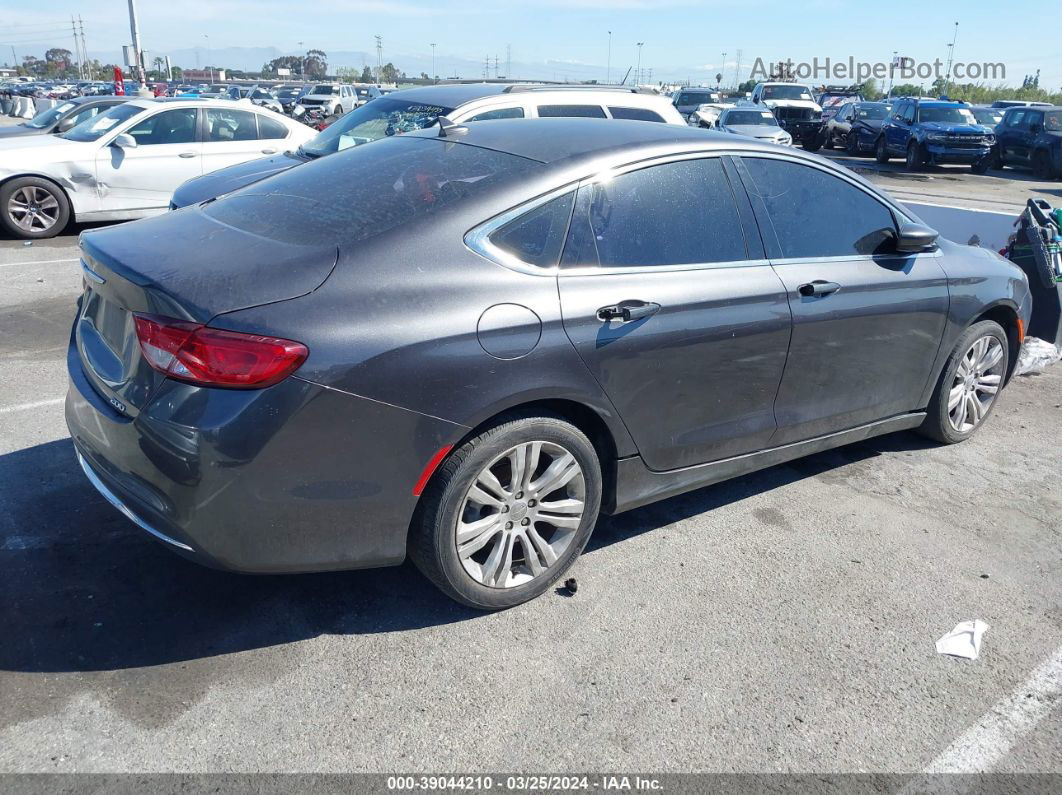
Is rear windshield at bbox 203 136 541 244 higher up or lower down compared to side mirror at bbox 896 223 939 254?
higher up

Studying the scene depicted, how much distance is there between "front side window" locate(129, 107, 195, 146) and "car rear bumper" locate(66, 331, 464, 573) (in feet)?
29.1

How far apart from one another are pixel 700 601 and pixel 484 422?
118cm

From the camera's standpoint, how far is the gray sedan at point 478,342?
2.75 meters

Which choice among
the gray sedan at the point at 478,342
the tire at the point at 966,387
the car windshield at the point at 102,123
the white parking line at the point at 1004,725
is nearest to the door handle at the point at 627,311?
the gray sedan at the point at 478,342

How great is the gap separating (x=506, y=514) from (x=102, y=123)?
997 centimetres

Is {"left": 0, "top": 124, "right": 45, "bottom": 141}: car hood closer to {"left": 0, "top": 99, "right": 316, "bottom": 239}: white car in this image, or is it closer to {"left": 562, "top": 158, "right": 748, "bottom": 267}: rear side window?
{"left": 0, "top": 99, "right": 316, "bottom": 239}: white car

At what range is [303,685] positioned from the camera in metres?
2.89

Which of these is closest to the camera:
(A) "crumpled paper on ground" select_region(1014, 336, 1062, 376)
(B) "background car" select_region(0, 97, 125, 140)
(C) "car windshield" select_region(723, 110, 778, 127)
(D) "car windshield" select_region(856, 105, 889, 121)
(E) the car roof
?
(E) the car roof

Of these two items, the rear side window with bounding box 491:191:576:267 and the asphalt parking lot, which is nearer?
the asphalt parking lot

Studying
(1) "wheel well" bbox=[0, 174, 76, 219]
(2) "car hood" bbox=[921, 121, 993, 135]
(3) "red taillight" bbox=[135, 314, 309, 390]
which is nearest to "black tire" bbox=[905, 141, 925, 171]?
(2) "car hood" bbox=[921, 121, 993, 135]

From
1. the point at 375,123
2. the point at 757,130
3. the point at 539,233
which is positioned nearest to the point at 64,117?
the point at 375,123

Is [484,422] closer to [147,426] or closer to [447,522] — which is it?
[447,522]

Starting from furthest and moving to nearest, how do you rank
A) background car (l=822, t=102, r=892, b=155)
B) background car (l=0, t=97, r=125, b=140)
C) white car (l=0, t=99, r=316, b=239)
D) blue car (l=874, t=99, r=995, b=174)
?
background car (l=822, t=102, r=892, b=155), blue car (l=874, t=99, r=995, b=174), background car (l=0, t=97, r=125, b=140), white car (l=0, t=99, r=316, b=239)

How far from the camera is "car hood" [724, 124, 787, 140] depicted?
2089cm
